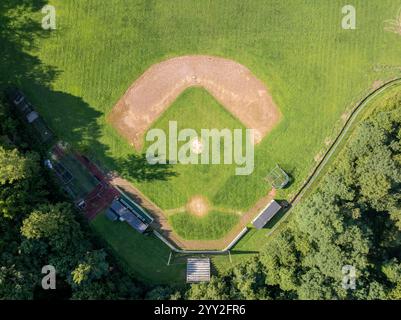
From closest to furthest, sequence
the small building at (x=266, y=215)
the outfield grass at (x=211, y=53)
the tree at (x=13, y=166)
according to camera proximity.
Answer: the tree at (x=13, y=166), the small building at (x=266, y=215), the outfield grass at (x=211, y=53)

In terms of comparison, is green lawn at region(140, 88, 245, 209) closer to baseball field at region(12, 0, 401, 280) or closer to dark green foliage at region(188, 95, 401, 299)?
baseball field at region(12, 0, 401, 280)

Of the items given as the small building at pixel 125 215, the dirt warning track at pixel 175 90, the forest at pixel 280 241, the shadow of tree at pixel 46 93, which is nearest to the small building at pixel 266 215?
the forest at pixel 280 241

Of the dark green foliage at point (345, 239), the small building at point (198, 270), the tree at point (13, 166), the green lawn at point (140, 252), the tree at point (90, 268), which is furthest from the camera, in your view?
the green lawn at point (140, 252)

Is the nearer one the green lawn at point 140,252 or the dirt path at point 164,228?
the green lawn at point 140,252

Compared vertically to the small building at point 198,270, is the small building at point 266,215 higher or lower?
higher

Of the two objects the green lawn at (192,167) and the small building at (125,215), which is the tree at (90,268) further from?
the green lawn at (192,167)

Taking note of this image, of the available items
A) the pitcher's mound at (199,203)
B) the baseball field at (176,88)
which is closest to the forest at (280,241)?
the baseball field at (176,88)

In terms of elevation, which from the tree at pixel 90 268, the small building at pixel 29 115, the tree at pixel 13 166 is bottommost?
the tree at pixel 90 268
